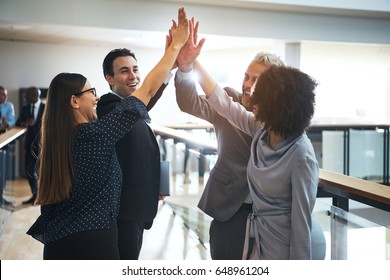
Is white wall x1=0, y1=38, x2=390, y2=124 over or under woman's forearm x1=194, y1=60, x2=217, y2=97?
over

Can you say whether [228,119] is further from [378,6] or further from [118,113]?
[378,6]

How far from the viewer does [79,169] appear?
1.29 m

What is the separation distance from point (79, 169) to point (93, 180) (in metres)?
0.05

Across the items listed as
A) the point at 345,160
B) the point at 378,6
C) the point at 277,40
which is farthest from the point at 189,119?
the point at 378,6

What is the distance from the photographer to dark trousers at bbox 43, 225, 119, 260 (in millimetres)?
1322

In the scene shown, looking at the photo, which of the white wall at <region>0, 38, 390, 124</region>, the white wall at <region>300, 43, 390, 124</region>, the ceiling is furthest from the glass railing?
the white wall at <region>300, 43, 390, 124</region>

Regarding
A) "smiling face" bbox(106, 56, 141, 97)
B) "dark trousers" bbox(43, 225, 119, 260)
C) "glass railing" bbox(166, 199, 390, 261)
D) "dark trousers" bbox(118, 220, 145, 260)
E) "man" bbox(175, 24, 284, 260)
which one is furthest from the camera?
"smiling face" bbox(106, 56, 141, 97)

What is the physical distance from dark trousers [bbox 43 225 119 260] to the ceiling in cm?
493

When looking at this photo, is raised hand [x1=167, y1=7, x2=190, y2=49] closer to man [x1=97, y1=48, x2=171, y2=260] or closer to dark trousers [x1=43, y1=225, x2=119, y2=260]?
man [x1=97, y1=48, x2=171, y2=260]

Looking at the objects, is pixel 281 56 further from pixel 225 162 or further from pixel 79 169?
pixel 79 169

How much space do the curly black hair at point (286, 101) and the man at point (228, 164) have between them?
27cm

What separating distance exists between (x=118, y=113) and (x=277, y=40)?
5.94 metres

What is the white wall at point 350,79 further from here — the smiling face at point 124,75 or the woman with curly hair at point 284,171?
the woman with curly hair at point 284,171

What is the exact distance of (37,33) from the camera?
6984mm
